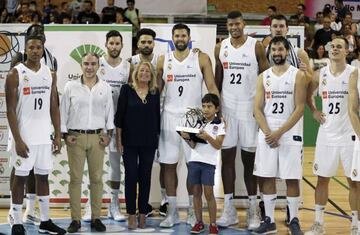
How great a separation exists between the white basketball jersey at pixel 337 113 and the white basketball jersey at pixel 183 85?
1.40 metres

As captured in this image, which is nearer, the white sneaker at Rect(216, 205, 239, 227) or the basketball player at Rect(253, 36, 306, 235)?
the basketball player at Rect(253, 36, 306, 235)

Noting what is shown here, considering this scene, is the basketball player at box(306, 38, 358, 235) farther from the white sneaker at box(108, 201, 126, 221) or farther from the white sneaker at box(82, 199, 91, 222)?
the white sneaker at box(82, 199, 91, 222)

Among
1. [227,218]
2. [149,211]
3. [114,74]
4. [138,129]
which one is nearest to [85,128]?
[138,129]

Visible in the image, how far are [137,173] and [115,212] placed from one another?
796 millimetres

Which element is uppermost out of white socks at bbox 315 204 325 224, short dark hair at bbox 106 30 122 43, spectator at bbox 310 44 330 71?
spectator at bbox 310 44 330 71

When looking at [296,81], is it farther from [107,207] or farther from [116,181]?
[107,207]

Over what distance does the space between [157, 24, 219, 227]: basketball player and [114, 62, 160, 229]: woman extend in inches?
8.3

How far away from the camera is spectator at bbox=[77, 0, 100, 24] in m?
14.7

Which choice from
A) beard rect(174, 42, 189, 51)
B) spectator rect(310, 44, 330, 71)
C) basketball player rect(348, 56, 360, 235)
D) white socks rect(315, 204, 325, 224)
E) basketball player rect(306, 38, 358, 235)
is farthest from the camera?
spectator rect(310, 44, 330, 71)

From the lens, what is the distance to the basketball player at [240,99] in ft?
25.6

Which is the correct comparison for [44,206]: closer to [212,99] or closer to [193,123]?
[193,123]

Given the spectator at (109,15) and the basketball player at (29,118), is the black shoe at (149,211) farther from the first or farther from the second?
the spectator at (109,15)

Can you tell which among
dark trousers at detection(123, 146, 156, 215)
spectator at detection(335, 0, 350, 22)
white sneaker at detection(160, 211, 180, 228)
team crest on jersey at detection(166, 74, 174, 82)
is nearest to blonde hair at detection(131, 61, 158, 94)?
team crest on jersey at detection(166, 74, 174, 82)

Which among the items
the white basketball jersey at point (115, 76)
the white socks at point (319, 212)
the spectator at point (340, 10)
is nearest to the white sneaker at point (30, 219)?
the white basketball jersey at point (115, 76)
